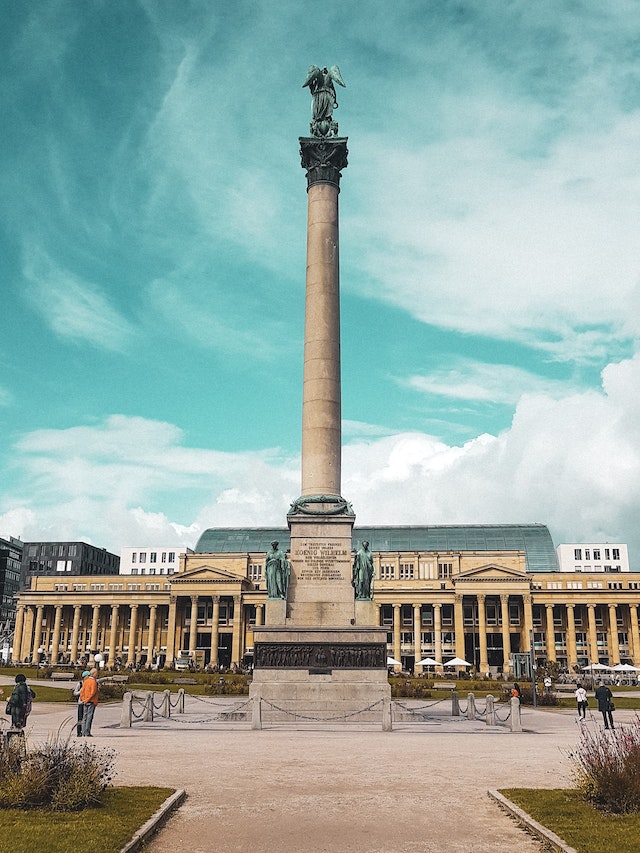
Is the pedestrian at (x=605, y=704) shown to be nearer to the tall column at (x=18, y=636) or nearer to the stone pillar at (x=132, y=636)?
the stone pillar at (x=132, y=636)

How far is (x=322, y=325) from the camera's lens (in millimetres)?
51500

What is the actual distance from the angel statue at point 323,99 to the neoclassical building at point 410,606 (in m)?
104

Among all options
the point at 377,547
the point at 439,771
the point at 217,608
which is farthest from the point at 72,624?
the point at 439,771

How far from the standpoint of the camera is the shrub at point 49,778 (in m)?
16.0

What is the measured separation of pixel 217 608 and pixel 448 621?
145 feet

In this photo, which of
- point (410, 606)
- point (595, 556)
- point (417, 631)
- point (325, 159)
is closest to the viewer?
point (325, 159)

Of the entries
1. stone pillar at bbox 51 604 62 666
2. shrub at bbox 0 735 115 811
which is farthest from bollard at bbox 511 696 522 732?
stone pillar at bbox 51 604 62 666

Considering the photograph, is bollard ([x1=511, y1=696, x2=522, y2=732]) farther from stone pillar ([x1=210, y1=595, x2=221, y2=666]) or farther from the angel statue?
stone pillar ([x1=210, y1=595, x2=221, y2=666])

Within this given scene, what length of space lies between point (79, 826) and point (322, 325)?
39.3m

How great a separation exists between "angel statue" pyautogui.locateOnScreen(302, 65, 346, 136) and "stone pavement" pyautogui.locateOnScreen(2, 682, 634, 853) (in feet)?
126

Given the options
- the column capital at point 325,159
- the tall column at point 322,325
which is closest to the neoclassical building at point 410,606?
the tall column at point 322,325

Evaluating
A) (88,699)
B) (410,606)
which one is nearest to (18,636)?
(410,606)

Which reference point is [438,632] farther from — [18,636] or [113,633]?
[18,636]

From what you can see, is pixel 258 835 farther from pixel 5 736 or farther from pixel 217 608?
pixel 217 608
